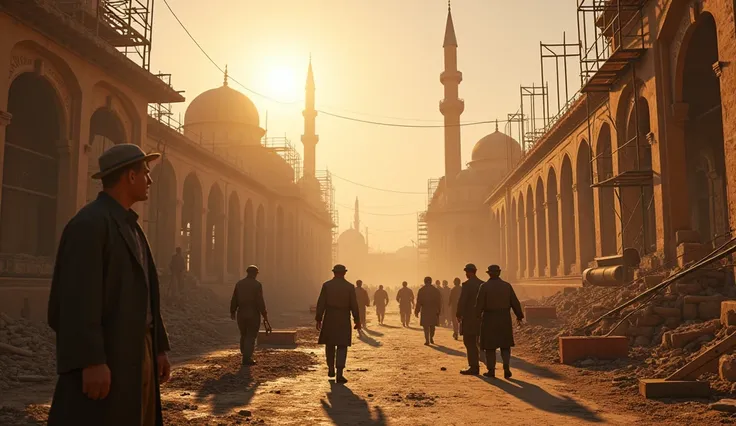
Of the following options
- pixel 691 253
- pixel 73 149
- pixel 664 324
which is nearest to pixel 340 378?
pixel 664 324

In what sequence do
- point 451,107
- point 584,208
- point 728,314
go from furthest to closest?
point 451,107, point 584,208, point 728,314

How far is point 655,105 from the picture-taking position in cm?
1540

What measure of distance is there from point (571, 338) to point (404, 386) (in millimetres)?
3900

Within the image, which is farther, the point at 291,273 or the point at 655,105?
the point at 291,273

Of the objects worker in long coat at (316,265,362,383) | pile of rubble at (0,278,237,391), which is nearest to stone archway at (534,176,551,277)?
pile of rubble at (0,278,237,391)

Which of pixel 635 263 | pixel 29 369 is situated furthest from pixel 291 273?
pixel 29 369

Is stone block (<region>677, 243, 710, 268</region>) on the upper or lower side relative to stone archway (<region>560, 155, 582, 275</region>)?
lower

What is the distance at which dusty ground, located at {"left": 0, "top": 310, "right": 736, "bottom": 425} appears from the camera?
22.5 ft

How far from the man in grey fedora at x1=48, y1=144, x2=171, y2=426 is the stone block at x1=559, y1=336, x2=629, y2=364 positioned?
9.34 meters

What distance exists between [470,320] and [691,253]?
560 cm

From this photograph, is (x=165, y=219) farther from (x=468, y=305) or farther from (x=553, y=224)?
(x=468, y=305)

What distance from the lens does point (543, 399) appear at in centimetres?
812

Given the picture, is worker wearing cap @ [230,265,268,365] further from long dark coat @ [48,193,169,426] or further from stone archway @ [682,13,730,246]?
stone archway @ [682,13,730,246]

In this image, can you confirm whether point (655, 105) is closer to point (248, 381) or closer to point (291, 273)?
point (248, 381)
